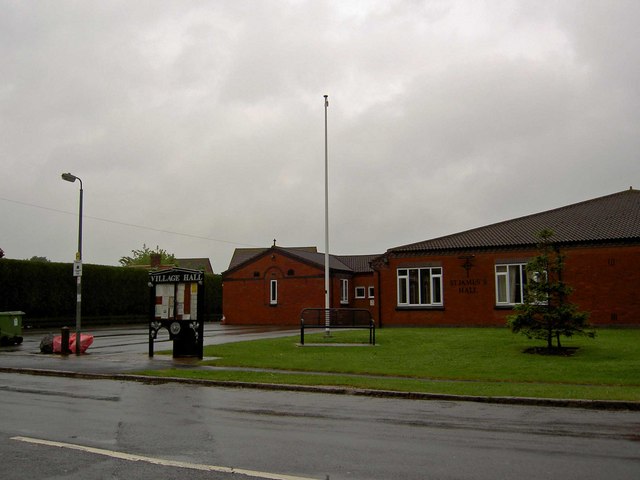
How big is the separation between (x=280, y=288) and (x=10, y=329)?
22432 mm

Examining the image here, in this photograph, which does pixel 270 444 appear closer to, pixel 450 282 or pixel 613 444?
pixel 613 444

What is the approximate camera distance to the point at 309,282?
44.6 meters

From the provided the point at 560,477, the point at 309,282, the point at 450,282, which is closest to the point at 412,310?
the point at 450,282

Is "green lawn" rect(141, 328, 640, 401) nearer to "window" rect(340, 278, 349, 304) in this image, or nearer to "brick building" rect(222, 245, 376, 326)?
"brick building" rect(222, 245, 376, 326)

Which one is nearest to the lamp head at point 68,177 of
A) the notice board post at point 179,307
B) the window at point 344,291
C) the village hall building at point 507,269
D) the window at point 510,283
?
the notice board post at point 179,307

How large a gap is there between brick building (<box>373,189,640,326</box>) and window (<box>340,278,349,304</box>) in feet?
40.9

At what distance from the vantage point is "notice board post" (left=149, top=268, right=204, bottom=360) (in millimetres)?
19203

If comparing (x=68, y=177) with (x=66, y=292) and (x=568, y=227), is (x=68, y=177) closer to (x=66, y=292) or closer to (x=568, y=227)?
(x=568, y=227)

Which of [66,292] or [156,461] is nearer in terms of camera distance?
[156,461]

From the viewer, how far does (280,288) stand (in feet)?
149

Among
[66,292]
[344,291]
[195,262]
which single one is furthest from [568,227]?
[195,262]

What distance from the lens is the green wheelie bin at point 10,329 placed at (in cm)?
2484

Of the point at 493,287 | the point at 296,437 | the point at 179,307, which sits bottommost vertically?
the point at 296,437

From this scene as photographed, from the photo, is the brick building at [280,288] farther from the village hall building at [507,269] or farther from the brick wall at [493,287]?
the village hall building at [507,269]
